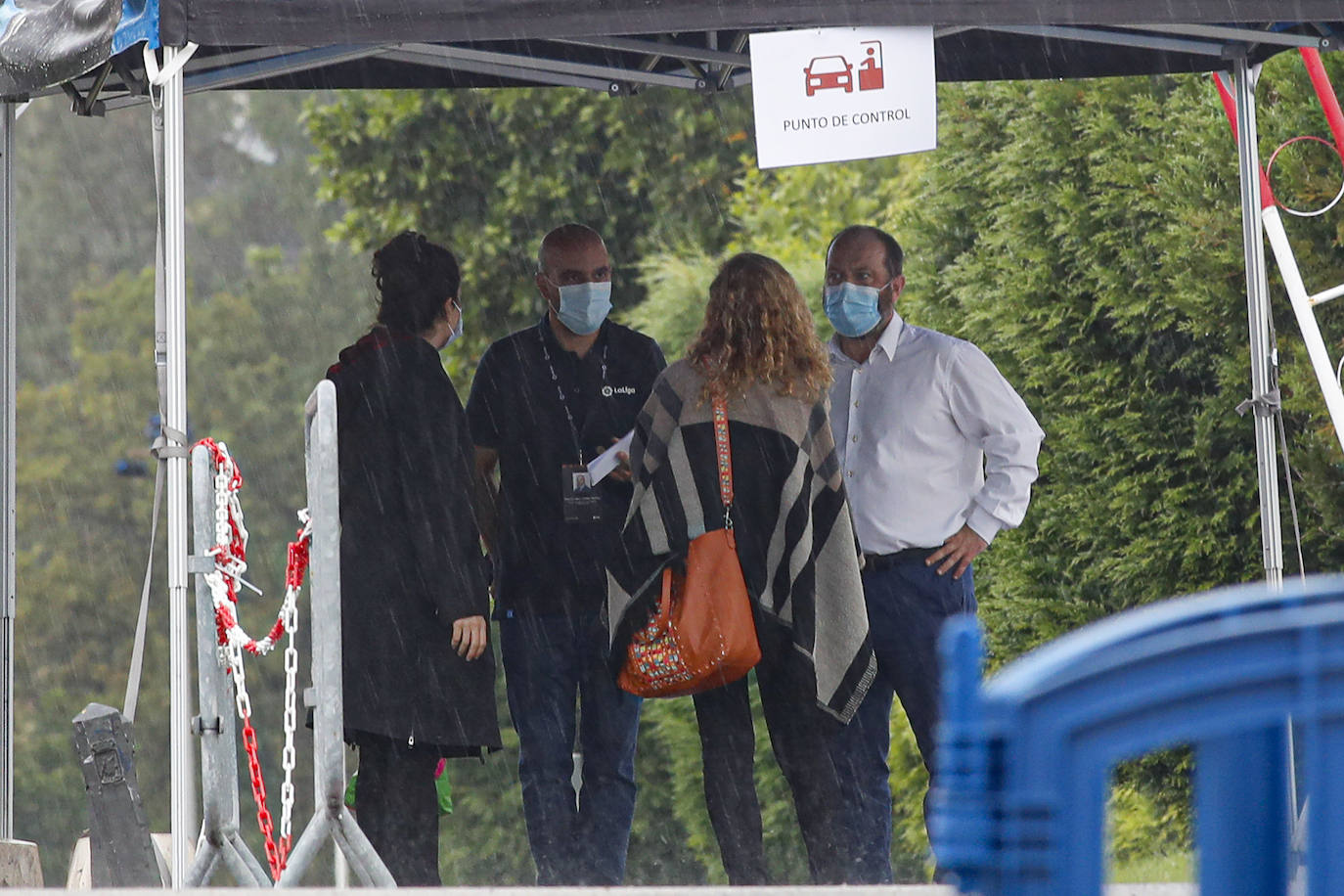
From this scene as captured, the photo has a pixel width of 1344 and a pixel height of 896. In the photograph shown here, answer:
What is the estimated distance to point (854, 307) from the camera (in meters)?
5.32

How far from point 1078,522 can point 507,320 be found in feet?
29.3

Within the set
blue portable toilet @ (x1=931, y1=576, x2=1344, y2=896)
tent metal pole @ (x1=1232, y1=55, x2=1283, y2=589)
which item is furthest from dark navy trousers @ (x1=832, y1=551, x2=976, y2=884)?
blue portable toilet @ (x1=931, y1=576, x2=1344, y2=896)

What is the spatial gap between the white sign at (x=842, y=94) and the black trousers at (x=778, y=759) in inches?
47.9

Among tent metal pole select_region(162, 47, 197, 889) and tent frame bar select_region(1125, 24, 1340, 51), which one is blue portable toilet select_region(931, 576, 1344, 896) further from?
tent frame bar select_region(1125, 24, 1340, 51)

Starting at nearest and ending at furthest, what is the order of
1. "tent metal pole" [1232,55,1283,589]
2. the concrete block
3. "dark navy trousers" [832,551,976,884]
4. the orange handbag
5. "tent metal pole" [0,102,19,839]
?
the orange handbag < "dark navy trousers" [832,551,976,884] < the concrete block < "tent metal pole" [1232,55,1283,589] < "tent metal pole" [0,102,19,839]

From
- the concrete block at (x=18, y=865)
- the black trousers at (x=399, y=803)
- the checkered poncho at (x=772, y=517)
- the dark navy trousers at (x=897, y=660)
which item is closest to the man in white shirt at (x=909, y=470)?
the dark navy trousers at (x=897, y=660)

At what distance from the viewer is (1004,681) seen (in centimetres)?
126

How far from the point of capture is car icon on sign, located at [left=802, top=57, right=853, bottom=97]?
4.44m

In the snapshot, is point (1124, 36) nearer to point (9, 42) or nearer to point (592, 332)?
point (592, 332)

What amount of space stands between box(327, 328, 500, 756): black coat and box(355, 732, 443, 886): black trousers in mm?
90

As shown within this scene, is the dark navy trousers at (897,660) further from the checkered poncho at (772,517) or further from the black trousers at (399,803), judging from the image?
the black trousers at (399,803)

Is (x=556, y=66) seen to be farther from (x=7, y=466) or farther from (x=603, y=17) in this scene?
(x=7, y=466)

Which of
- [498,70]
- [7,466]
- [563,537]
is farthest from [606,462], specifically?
[7,466]

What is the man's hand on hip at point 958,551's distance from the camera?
5.18 meters
